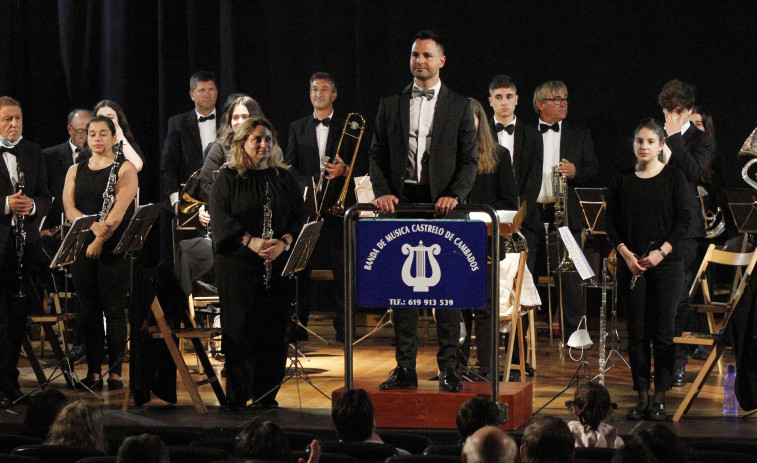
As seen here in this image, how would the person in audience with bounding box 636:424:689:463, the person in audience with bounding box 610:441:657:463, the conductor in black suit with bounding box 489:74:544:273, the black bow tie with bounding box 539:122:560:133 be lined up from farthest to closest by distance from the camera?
the black bow tie with bounding box 539:122:560:133
the conductor in black suit with bounding box 489:74:544:273
the person in audience with bounding box 636:424:689:463
the person in audience with bounding box 610:441:657:463

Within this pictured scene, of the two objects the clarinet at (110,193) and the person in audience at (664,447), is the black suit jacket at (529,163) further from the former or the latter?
the person in audience at (664,447)

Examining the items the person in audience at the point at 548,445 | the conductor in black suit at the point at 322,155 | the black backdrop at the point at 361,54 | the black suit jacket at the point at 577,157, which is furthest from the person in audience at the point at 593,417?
the black backdrop at the point at 361,54

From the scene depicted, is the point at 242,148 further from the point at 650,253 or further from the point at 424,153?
the point at 650,253

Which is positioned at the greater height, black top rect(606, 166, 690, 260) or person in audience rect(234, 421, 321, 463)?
black top rect(606, 166, 690, 260)

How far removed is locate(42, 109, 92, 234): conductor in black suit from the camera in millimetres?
7910

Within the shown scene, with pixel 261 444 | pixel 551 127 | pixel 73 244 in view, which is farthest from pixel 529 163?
pixel 261 444

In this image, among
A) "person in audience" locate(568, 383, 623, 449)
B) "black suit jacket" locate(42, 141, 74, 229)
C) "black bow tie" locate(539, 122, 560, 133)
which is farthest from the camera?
"black bow tie" locate(539, 122, 560, 133)

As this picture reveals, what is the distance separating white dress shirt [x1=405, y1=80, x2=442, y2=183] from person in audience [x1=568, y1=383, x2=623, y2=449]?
143cm

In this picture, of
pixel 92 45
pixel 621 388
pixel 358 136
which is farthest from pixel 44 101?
pixel 621 388

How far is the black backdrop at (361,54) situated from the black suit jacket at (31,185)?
2.92 m

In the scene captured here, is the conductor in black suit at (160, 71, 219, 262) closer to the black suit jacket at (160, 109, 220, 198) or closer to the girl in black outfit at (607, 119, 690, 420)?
the black suit jacket at (160, 109, 220, 198)

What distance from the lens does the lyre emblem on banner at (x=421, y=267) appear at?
465cm

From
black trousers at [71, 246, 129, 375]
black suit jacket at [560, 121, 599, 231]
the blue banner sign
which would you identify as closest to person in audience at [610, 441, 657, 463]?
the blue banner sign

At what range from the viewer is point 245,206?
5.79 m
